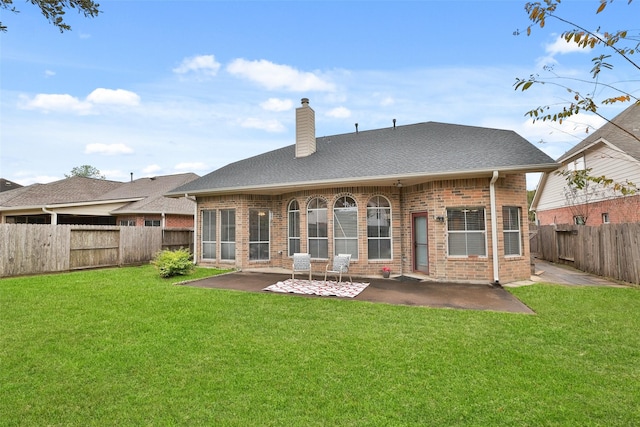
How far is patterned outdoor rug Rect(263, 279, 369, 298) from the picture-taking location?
303 inches

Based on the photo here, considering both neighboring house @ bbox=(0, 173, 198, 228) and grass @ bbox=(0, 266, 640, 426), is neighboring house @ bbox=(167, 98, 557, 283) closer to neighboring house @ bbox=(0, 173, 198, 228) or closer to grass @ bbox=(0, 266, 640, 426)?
grass @ bbox=(0, 266, 640, 426)

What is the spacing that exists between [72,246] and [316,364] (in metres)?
11.7

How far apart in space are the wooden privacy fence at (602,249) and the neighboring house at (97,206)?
1895cm

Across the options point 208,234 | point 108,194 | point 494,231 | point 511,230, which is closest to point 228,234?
point 208,234

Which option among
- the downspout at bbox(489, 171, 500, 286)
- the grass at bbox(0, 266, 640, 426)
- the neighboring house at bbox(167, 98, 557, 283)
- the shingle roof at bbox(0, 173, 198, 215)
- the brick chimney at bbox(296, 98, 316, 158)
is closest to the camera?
the grass at bbox(0, 266, 640, 426)

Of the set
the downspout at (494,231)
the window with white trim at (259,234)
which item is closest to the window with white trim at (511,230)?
the downspout at (494,231)

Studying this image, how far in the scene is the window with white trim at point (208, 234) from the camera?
41.7ft

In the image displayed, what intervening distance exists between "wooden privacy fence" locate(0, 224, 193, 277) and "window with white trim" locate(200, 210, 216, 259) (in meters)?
2.58

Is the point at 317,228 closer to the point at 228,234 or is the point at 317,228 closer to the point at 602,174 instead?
the point at 228,234

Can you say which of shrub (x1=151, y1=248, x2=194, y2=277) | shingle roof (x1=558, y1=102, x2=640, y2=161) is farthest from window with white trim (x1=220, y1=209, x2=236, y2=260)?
shingle roof (x1=558, y1=102, x2=640, y2=161)

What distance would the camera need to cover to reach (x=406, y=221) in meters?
10.3

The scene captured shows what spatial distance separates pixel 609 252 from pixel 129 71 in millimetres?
16119

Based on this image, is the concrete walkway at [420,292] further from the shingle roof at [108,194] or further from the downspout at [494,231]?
Answer: the shingle roof at [108,194]

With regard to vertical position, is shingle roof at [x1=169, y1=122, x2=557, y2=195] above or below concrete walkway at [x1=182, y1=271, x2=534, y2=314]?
above
